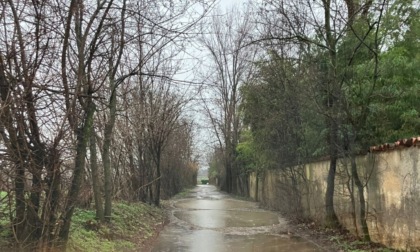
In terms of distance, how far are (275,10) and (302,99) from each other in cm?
345

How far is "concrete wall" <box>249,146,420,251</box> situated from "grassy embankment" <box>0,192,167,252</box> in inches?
213

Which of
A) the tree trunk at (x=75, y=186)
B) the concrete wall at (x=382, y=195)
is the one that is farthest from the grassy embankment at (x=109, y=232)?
the concrete wall at (x=382, y=195)

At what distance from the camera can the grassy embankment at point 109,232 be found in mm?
6914

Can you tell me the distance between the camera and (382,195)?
984 centimetres

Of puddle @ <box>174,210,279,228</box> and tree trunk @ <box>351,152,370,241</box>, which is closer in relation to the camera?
tree trunk @ <box>351,152,370,241</box>

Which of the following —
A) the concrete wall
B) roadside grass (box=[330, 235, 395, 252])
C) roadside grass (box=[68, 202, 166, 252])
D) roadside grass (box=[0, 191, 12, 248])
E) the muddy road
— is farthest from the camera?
the muddy road

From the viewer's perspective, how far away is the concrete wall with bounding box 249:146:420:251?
8.34 m

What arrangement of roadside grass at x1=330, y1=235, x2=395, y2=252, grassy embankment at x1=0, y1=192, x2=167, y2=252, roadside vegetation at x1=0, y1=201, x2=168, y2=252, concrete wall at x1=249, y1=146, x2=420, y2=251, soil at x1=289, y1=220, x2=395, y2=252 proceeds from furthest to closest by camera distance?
soil at x1=289, y1=220, x2=395, y2=252 → roadside grass at x1=330, y1=235, x2=395, y2=252 → concrete wall at x1=249, y1=146, x2=420, y2=251 → roadside vegetation at x1=0, y1=201, x2=168, y2=252 → grassy embankment at x1=0, y1=192, x2=167, y2=252

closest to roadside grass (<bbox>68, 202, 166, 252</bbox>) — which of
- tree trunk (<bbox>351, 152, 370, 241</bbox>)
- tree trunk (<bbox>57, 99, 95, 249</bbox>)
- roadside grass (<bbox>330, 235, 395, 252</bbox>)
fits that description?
tree trunk (<bbox>57, 99, 95, 249</bbox>)

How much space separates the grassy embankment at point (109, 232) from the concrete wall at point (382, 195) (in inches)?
213

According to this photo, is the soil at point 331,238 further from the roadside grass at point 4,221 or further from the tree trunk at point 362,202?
the roadside grass at point 4,221

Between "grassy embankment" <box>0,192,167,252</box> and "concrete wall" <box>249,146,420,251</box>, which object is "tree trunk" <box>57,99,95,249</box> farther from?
"concrete wall" <box>249,146,420,251</box>

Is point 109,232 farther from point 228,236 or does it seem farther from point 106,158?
point 228,236

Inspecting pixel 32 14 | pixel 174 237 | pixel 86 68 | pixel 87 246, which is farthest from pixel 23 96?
pixel 174 237
